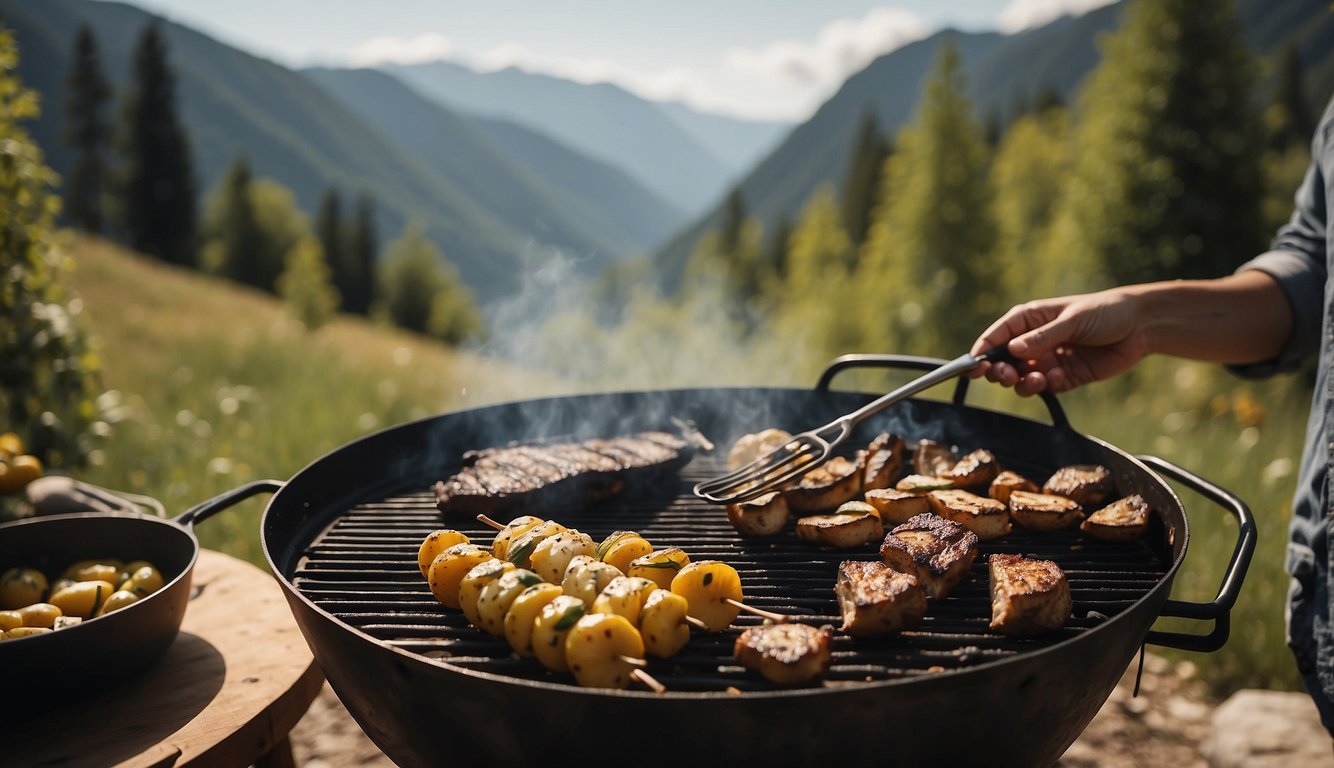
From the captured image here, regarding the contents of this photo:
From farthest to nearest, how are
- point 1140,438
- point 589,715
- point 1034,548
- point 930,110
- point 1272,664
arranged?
point 930,110 < point 1140,438 < point 1272,664 < point 1034,548 < point 589,715

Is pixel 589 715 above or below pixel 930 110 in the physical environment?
below

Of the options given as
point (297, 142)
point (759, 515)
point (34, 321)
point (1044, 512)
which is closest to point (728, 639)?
point (759, 515)

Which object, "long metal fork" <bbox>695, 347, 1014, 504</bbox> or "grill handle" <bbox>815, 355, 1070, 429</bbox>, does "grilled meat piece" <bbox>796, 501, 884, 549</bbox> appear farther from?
"grill handle" <bbox>815, 355, 1070, 429</bbox>

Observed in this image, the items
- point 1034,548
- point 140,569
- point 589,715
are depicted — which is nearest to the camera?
point 589,715

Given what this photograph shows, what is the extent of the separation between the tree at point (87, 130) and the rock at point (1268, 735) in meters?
56.5

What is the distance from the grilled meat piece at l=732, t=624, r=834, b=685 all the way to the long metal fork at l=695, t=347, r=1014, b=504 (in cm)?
71

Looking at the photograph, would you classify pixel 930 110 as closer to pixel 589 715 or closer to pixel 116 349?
pixel 116 349

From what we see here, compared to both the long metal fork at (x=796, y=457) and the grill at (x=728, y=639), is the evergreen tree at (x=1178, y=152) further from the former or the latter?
the long metal fork at (x=796, y=457)

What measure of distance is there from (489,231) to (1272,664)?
16927 centimetres

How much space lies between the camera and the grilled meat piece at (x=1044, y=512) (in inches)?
96.3

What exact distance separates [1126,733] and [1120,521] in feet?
7.92

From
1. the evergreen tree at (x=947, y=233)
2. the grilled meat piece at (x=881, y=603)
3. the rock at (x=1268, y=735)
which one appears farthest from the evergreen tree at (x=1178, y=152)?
the grilled meat piece at (x=881, y=603)

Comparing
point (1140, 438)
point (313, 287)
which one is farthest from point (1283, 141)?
point (313, 287)

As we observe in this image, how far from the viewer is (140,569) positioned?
2266mm
